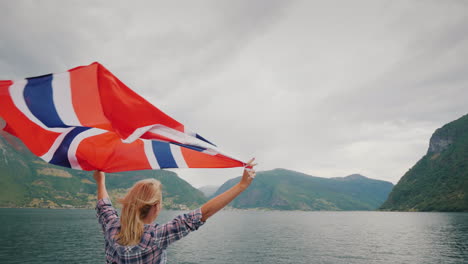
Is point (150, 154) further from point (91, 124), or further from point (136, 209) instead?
point (136, 209)

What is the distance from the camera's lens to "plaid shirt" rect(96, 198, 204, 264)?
9.46 feet

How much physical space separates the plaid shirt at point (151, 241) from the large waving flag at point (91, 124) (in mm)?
1918

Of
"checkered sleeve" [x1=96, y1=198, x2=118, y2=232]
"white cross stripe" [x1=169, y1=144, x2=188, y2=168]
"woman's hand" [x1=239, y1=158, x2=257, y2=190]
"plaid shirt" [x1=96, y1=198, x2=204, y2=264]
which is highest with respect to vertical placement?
"white cross stripe" [x1=169, y1=144, x2=188, y2=168]

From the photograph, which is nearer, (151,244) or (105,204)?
(151,244)

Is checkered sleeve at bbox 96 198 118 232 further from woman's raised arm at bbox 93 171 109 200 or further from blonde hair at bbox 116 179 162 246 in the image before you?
blonde hair at bbox 116 179 162 246

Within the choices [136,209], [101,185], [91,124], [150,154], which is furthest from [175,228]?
[91,124]

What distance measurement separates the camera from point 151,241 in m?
2.93

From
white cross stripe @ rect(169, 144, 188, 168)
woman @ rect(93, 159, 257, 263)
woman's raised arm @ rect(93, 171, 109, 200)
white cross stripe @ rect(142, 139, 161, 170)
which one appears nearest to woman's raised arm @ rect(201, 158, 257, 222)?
woman @ rect(93, 159, 257, 263)

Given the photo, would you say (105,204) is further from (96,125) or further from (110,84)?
(110,84)

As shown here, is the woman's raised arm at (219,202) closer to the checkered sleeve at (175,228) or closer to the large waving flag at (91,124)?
the checkered sleeve at (175,228)

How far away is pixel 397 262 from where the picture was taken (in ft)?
141

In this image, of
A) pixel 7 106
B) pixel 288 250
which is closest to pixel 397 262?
pixel 288 250

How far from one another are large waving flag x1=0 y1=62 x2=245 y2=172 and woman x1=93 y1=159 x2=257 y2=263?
1874 mm

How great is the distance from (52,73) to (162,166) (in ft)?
9.68
